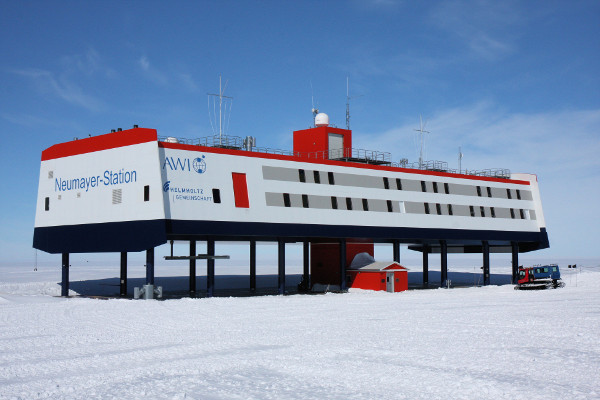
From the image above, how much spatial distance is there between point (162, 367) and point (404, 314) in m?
20.4

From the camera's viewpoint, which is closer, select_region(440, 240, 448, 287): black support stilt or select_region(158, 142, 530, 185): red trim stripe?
select_region(158, 142, 530, 185): red trim stripe

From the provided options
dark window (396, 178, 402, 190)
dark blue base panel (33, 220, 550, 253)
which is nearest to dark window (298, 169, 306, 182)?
dark blue base panel (33, 220, 550, 253)

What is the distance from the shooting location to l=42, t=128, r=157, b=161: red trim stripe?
47.4 meters

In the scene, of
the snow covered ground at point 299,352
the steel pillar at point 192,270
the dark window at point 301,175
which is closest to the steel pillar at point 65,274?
the steel pillar at point 192,270

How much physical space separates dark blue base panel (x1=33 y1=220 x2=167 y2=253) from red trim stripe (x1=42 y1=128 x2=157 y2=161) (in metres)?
6.12

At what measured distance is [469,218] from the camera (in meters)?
68.9

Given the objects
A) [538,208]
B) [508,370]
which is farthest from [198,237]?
[538,208]

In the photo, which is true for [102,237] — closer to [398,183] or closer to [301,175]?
[301,175]

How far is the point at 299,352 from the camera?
23.3 metres

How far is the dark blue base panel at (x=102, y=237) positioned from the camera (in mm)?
46812

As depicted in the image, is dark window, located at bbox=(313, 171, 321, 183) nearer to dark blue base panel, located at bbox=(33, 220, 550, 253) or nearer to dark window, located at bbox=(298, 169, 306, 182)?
dark window, located at bbox=(298, 169, 306, 182)

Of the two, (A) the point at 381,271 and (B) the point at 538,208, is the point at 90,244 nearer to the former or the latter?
(A) the point at 381,271

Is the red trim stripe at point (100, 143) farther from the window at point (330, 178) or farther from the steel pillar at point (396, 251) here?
the steel pillar at point (396, 251)

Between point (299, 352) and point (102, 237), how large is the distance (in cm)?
3137
